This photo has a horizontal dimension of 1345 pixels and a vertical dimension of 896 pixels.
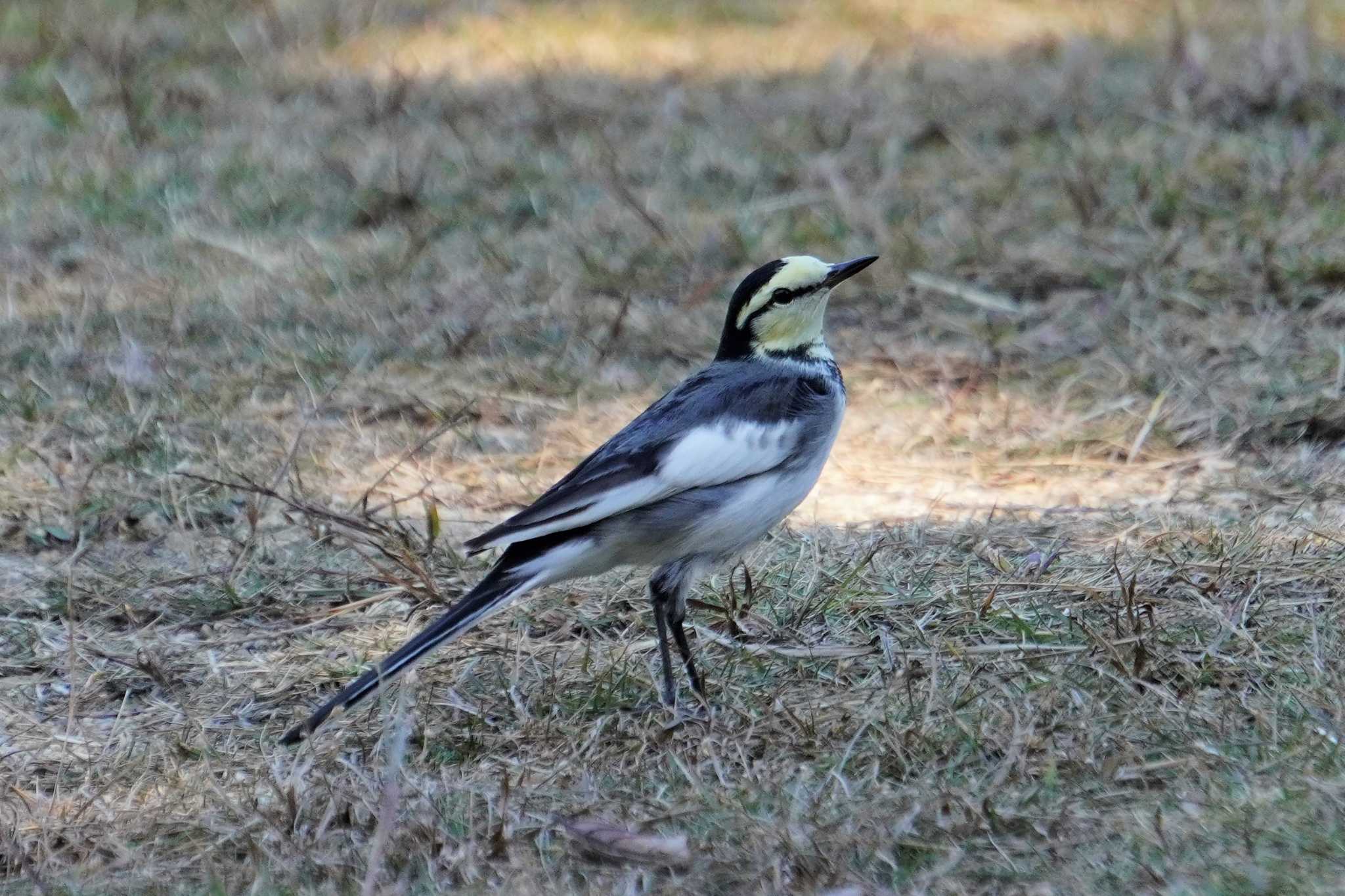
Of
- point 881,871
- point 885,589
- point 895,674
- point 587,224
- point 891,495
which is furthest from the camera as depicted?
point 587,224

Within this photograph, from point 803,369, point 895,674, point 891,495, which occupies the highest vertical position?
point 803,369

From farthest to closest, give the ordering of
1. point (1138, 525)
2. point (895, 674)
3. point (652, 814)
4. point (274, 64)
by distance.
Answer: point (274, 64)
point (1138, 525)
point (895, 674)
point (652, 814)

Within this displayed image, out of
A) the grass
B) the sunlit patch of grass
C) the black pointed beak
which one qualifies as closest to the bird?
the black pointed beak

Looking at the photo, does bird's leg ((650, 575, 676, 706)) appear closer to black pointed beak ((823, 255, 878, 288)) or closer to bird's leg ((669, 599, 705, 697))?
bird's leg ((669, 599, 705, 697))

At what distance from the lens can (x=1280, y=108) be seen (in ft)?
28.3

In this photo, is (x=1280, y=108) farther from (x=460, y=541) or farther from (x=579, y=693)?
(x=579, y=693)

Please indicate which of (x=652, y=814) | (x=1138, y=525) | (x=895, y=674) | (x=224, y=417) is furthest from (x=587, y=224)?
(x=652, y=814)

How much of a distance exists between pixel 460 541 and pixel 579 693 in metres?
1.16

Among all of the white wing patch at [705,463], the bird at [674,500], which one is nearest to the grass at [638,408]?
the bird at [674,500]

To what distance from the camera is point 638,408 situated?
6465mm

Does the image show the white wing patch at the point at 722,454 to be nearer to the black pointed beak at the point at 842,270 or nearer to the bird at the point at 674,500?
the bird at the point at 674,500

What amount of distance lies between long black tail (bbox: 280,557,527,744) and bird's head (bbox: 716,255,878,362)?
3.94 ft

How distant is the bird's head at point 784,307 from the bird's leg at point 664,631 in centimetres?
86

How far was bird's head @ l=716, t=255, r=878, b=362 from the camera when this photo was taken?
4.99 meters
